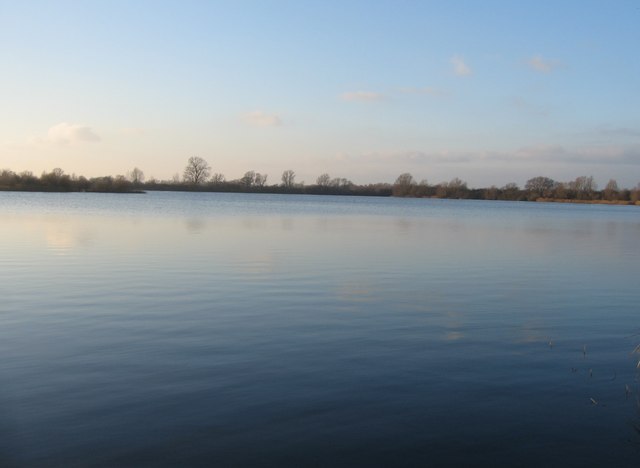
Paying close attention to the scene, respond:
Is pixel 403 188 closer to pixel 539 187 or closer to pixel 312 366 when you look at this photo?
pixel 539 187

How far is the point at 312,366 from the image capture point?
24.4 ft

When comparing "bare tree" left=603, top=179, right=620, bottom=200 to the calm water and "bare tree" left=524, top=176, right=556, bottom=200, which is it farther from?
the calm water

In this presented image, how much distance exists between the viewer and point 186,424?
563 centimetres

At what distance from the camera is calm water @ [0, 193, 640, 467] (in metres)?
5.32

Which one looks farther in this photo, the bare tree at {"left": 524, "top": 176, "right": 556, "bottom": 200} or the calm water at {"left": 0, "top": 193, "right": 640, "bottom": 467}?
the bare tree at {"left": 524, "top": 176, "right": 556, "bottom": 200}

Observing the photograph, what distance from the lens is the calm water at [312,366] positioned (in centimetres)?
532

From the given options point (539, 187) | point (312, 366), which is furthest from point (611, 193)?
point (312, 366)

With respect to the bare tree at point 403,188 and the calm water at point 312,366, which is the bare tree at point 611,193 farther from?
the calm water at point 312,366

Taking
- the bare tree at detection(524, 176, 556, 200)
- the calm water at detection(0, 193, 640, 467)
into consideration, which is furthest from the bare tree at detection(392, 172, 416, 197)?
the calm water at detection(0, 193, 640, 467)

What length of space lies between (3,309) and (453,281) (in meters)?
9.31

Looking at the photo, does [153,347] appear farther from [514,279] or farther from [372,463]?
[514,279]

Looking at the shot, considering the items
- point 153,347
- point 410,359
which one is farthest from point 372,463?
point 153,347

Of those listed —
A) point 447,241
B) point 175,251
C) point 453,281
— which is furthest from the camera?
point 447,241

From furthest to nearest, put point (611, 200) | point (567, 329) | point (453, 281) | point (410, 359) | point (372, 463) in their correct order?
point (611, 200) < point (453, 281) < point (567, 329) < point (410, 359) < point (372, 463)
